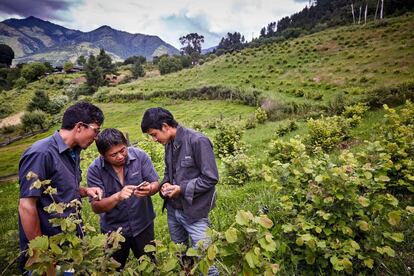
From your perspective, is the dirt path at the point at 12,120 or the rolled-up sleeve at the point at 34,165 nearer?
the rolled-up sleeve at the point at 34,165

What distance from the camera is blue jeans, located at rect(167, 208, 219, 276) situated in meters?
3.20

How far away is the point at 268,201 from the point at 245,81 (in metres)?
37.1

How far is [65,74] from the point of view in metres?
94.6

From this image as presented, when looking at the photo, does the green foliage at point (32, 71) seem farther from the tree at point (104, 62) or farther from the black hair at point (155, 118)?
the black hair at point (155, 118)

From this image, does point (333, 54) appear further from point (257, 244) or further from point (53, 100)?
point (53, 100)

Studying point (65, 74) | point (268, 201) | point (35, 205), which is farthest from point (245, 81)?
point (65, 74)

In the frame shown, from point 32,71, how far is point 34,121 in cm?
5073

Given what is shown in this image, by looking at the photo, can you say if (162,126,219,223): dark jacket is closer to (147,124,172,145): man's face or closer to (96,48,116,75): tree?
(147,124,172,145): man's face

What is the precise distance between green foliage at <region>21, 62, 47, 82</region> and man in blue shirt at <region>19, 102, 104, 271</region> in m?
105

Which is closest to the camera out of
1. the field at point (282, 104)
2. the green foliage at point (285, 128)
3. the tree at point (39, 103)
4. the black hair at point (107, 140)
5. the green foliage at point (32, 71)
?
the black hair at point (107, 140)

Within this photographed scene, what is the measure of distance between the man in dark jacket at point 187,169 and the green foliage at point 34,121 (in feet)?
183

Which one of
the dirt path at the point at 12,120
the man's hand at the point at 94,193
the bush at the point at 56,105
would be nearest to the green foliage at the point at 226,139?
the man's hand at the point at 94,193

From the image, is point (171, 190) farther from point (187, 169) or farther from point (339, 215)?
point (339, 215)

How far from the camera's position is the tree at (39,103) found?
6019cm
